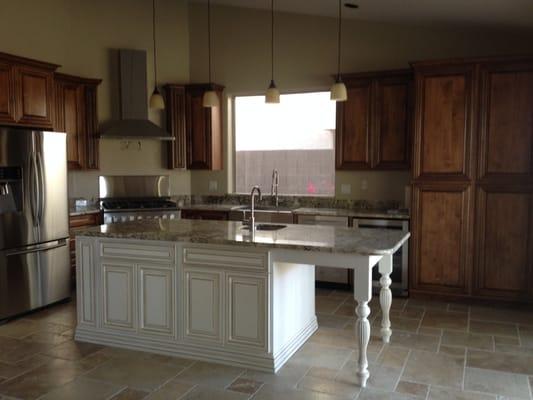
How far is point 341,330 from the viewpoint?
4316 mm

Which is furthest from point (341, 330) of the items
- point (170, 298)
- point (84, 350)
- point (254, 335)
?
point (84, 350)

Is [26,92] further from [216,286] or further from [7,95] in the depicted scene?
[216,286]

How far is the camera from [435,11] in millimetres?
5070

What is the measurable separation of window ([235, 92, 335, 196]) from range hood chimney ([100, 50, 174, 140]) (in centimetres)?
113

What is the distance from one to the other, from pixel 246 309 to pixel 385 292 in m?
1.16

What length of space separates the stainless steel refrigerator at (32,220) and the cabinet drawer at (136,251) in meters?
1.22

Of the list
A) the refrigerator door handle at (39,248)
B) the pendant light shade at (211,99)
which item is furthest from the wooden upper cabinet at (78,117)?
the pendant light shade at (211,99)

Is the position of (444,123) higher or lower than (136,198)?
higher

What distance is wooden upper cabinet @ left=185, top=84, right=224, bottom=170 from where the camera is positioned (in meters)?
6.64

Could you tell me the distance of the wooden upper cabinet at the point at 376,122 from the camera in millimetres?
5605

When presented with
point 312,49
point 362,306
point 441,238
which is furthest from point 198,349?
point 312,49

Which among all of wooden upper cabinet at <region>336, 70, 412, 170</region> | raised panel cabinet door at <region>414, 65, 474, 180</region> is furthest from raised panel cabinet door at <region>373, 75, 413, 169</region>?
raised panel cabinet door at <region>414, 65, 474, 180</region>

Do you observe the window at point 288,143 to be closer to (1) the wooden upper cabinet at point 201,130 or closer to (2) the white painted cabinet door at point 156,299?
(1) the wooden upper cabinet at point 201,130

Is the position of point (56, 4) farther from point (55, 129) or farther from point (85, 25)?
point (55, 129)
